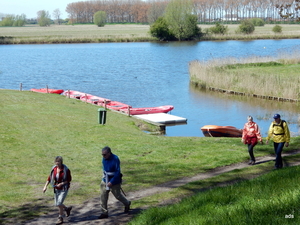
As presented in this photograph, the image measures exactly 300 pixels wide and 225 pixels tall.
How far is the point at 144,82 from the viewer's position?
5425cm

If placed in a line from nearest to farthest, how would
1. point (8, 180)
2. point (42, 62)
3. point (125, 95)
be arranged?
point (8, 180), point (125, 95), point (42, 62)

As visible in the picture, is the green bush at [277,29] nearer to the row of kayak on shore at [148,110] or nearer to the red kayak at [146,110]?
the row of kayak on shore at [148,110]

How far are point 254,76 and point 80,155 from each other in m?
28.3

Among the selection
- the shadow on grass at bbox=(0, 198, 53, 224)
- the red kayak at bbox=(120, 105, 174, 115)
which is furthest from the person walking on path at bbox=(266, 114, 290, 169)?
the red kayak at bbox=(120, 105, 174, 115)

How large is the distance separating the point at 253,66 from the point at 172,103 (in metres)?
15.6

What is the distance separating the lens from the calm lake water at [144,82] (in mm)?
34534

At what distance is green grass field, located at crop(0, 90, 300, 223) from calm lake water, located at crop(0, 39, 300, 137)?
8.15 m

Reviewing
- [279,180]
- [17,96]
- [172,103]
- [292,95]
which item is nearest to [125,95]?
[172,103]

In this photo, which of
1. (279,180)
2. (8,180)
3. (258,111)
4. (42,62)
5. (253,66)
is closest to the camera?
(279,180)

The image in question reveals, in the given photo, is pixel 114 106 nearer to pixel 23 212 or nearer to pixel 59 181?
pixel 23 212

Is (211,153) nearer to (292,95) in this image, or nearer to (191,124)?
(191,124)

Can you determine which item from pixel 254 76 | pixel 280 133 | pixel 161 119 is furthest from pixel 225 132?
pixel 254 76

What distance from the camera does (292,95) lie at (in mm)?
37094

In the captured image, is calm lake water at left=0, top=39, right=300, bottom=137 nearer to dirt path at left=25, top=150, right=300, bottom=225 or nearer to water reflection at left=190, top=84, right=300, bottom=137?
water reflection at left=190, top=84, right=300, bottom=137
